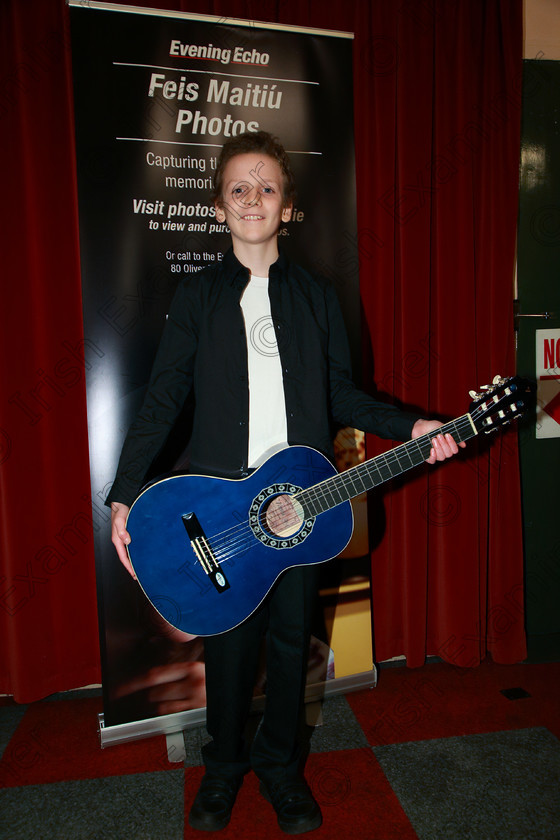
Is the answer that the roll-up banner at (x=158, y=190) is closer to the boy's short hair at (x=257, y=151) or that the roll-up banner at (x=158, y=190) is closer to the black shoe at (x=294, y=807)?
the boy's short hair at (x=257, y=151)

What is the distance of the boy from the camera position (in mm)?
1637

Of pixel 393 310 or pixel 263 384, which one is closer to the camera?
pixel 263 384

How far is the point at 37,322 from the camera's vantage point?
2193 millimetres

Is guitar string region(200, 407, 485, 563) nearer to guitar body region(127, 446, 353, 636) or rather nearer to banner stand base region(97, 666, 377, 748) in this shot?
guitar body region(127, 446, 353, 636)

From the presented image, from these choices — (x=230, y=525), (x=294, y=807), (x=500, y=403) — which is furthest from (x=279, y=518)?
(x=294, y=807)

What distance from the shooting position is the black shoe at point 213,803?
1635 millimetres

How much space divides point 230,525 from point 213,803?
0.86m

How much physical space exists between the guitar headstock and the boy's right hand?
41.1 inches

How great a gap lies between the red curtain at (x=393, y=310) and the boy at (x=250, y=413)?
0.77m

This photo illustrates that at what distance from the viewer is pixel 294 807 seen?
164 cm

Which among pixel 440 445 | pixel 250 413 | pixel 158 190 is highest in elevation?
pixel 158 190

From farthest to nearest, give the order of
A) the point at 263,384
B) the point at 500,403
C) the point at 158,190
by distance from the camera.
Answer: the point at 158,190
the point at 263,384
the point at 500,403

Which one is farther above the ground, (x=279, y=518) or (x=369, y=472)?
(x=369, y=472)

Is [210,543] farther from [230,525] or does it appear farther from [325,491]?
[325,491]
